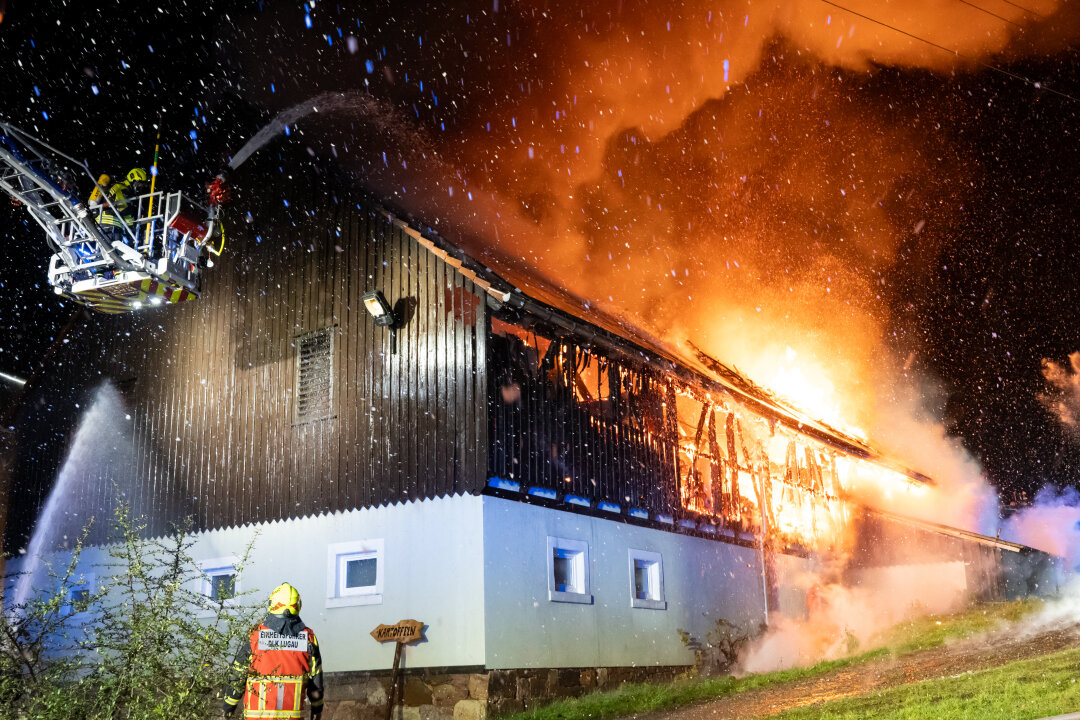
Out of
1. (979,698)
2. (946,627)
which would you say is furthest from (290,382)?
(946,627)

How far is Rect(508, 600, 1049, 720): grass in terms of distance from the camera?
41.1 ft

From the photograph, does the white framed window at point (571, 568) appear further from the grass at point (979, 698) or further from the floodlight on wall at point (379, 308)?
the grass at point (979, 698)

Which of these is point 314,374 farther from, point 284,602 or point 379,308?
point 284,602

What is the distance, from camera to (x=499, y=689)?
40.0 ft

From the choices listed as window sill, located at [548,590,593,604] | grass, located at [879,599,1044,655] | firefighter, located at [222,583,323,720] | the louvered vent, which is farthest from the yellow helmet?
A: grass, located at [879,599,1044,655]

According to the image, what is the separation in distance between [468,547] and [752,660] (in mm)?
8000

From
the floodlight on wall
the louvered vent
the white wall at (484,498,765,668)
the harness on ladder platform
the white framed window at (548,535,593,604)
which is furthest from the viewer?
the louvered vent

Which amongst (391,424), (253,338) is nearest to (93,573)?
(253,338)

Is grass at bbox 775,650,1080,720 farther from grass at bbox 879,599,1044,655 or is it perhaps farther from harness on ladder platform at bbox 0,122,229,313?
harness on ladder platform at bbox 0,122,229,313

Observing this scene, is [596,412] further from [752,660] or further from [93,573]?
[93,573]

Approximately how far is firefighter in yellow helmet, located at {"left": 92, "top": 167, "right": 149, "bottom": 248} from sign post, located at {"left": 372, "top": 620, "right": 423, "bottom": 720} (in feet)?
25.8

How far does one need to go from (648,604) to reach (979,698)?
22.6 ft

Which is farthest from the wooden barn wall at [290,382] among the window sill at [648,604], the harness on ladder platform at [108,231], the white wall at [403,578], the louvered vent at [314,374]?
the window sill at [648,604]

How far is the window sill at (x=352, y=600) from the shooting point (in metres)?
13.3
